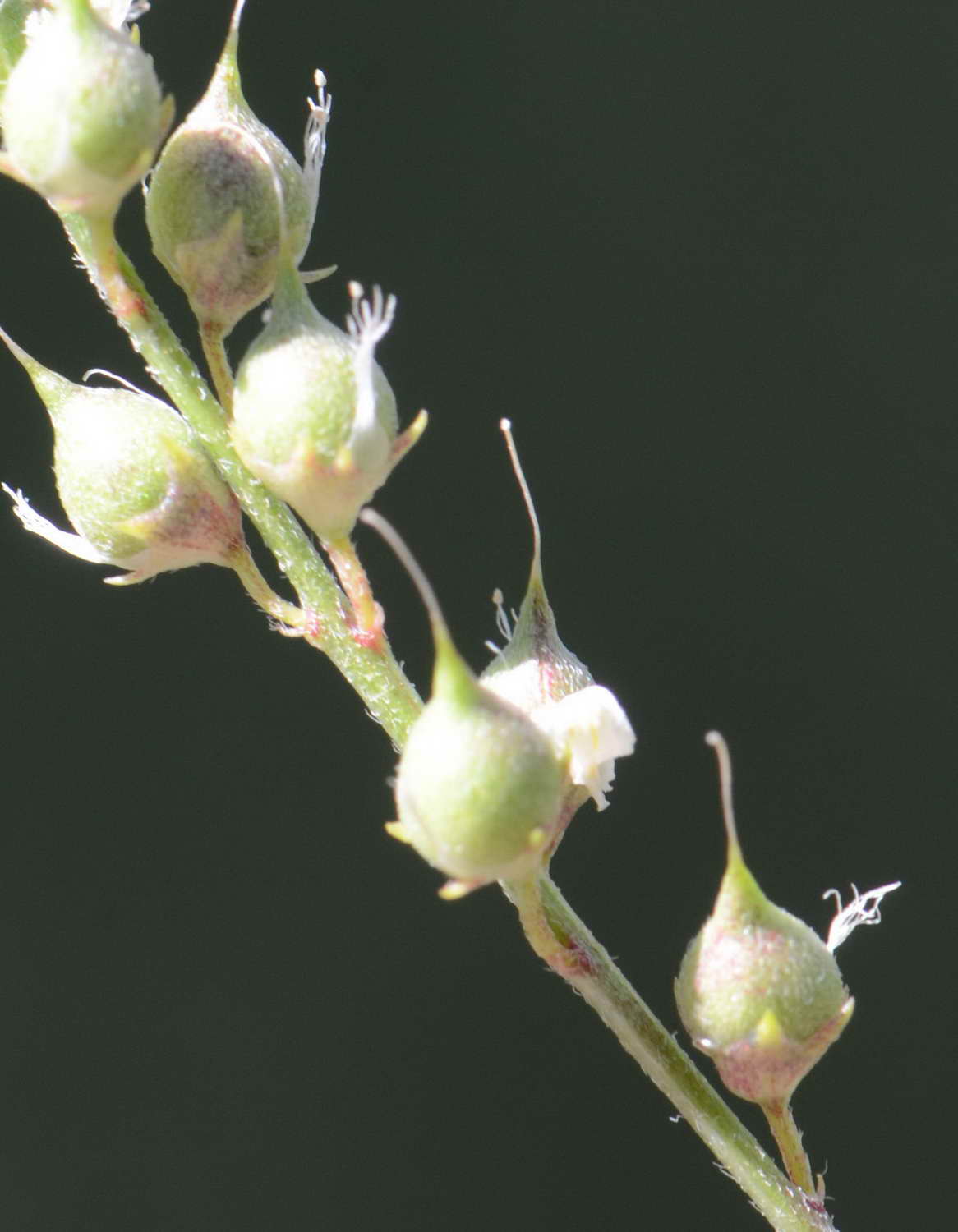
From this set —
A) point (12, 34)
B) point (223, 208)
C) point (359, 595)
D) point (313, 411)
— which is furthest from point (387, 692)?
point (12, 34)

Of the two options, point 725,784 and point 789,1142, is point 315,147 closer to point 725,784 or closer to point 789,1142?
point 725,784

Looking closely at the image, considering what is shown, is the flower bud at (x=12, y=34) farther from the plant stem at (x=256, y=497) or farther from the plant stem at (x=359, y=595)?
the plant stem at (x=359, y=595)

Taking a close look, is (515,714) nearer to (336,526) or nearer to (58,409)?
(336,526)

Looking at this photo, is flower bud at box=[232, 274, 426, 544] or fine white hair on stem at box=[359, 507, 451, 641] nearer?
fine white hair on stem at box=[359, 507, 451, 641]

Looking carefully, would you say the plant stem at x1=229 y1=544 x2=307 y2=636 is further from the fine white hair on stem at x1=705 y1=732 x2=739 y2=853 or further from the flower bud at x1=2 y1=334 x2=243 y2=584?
the fine white hair on stem at x1=705 y1=732 x2=739 y2=853

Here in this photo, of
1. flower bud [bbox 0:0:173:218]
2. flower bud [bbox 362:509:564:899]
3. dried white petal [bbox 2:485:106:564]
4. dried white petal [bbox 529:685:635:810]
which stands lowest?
dried white petal [bbox 529:685:635:810]

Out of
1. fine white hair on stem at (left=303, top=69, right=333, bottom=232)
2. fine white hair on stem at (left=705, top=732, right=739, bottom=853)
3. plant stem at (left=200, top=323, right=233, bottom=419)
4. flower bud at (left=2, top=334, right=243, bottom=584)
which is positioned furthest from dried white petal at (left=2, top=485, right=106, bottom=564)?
fine white hair on stem at (left=705, top=732, right=739, bottom=853)

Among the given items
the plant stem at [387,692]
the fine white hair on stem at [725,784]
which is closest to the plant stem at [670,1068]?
the plant stem at [387,692]
